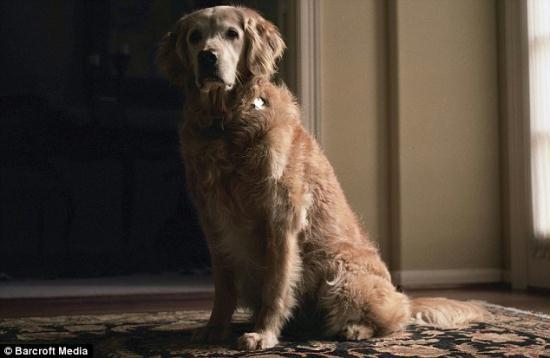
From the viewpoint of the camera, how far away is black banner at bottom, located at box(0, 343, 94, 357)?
1.79 m

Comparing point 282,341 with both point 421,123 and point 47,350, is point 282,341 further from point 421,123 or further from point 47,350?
point 421,123

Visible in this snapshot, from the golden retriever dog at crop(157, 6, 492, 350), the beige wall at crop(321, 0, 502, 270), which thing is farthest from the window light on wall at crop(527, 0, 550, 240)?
the golden retriever dog at crop(157, 6, 492, 350)

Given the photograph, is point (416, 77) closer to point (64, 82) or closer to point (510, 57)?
point (510, 57)

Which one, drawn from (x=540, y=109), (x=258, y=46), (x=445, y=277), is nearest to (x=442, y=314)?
(x=258, y=46)

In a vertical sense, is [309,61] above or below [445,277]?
above

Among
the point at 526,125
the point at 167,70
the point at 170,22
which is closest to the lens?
the point at 167,70

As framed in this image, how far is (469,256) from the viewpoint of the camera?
420 centimetres

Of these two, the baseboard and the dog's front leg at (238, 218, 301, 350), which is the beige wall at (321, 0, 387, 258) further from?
the dog's front leg at (238, 218, 301, 350)

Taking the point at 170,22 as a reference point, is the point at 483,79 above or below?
below

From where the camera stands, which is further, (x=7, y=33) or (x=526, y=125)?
(x=7, y=33)

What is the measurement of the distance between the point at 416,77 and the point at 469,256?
1.14 metres

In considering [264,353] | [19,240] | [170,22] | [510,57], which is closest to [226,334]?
[264,353]

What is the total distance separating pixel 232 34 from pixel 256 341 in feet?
2.99

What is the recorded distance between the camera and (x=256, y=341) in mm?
1938
